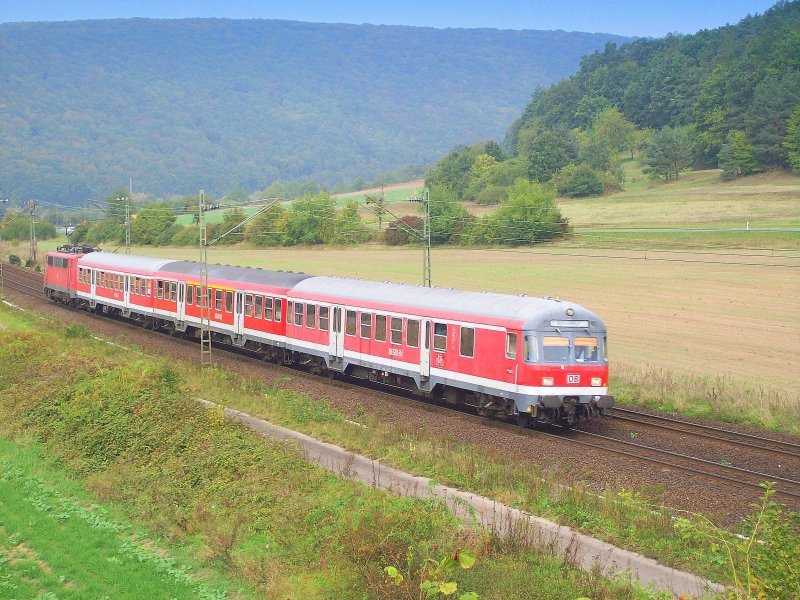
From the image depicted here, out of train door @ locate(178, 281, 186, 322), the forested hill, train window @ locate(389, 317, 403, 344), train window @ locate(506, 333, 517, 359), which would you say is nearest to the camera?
train window @ locate(506, 333, 517, 359)

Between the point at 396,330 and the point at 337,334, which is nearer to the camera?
the point at 396,330

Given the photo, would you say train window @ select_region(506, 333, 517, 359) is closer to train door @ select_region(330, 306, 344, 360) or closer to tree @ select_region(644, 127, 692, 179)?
train door @ select_region(330, 306, 344, 360)

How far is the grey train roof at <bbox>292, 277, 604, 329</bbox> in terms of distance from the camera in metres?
24.2

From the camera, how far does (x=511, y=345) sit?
24203mm

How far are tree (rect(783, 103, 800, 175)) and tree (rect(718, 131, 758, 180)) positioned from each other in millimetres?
4755

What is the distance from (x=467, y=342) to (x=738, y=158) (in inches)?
3171

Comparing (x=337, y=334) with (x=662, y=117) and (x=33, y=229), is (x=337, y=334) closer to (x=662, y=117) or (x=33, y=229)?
(x=33, y=229)

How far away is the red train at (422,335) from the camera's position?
23875mm

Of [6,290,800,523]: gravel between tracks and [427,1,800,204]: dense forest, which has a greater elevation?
[427,1,800,204]: dense forest

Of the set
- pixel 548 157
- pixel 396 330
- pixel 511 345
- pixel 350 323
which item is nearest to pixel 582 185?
pixel 548 157

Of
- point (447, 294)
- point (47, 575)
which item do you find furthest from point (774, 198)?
point (47, 575)

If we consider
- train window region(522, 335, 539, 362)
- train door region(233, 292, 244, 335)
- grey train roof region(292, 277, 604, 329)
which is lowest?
train door region(233, 292, 244, 335)

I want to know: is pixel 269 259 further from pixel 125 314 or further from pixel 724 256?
pixel 724 256

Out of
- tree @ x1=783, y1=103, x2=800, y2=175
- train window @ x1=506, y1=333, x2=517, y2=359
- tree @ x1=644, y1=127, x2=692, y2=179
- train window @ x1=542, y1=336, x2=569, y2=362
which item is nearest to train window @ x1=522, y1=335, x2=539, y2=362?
train window @ x1=542, y1=336, x2=569, y2=362
